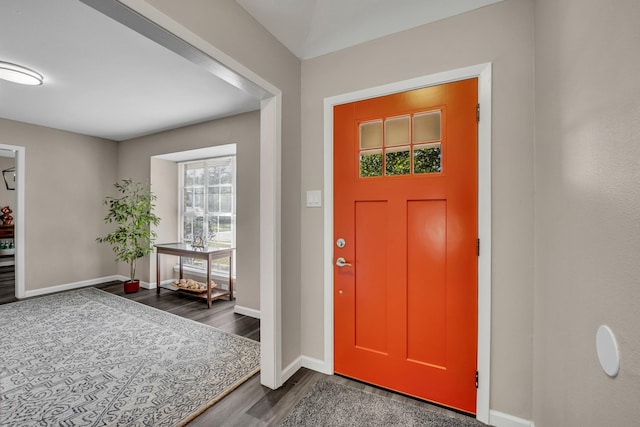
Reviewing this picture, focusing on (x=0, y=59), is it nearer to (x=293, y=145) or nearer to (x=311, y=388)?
(x=293, y=145)

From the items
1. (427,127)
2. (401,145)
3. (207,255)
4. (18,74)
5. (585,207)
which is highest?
(18,74)

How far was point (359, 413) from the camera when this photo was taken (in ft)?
5.56

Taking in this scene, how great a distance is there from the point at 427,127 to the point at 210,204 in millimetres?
3762

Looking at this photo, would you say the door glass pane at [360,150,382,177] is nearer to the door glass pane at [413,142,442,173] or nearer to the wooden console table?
the door glass pane at [413,142,442,173]

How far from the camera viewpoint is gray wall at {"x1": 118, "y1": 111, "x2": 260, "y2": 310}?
11.2ft

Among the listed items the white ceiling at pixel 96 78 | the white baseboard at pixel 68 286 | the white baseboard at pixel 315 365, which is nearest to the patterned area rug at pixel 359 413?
the white baseboard at pixel 315 365

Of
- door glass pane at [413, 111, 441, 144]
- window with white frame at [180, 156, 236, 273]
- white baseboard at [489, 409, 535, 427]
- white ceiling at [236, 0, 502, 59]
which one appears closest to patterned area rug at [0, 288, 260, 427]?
window with white frame at [180, 156, 236, 273]

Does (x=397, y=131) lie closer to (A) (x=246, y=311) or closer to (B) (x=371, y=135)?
(B) (x=371, y=135)

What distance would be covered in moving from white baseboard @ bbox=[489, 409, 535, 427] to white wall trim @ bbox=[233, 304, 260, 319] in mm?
2524

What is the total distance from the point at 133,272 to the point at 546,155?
536cm

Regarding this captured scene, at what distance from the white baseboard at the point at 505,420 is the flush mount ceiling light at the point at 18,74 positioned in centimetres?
448

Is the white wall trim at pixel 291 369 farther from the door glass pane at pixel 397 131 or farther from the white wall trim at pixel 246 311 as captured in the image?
the door glass pane at pixel 397 131

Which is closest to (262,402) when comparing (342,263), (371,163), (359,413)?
(359,413)

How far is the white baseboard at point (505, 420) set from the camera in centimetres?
153
